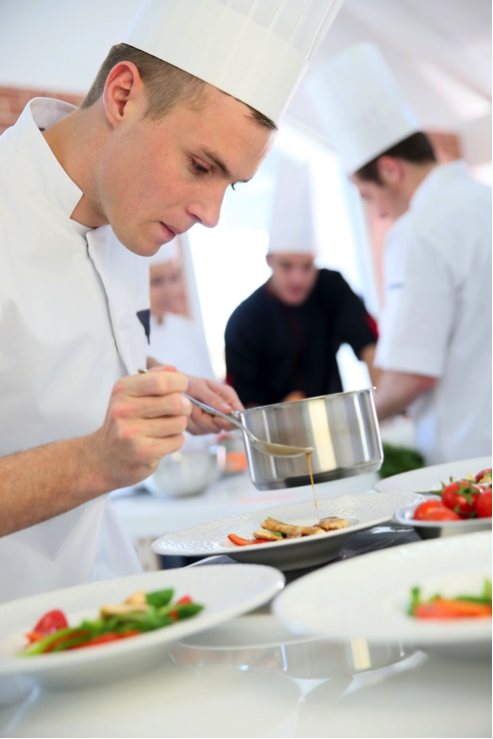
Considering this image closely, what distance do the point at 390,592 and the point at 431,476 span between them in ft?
2.43

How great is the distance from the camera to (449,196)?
2473mm

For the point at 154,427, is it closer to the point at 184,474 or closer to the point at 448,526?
the point at 448,526

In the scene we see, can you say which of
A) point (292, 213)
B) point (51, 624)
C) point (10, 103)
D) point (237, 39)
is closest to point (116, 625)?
point (51, 624)

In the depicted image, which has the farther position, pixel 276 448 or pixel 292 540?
pixel 276 448

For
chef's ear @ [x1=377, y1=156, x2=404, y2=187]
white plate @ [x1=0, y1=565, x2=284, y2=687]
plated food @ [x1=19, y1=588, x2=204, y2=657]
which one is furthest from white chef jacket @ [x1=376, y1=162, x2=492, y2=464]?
plated food @ [x1=19, y1=588, x2=204, y2=657]

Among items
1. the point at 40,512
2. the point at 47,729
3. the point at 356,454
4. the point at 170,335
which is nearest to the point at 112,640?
the point at 47,729

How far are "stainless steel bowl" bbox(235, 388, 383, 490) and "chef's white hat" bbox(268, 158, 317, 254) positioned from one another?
8.11ft

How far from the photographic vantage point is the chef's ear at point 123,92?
1.37 m

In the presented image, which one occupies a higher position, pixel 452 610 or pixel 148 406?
pixel 148 406

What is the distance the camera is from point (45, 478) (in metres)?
1.10

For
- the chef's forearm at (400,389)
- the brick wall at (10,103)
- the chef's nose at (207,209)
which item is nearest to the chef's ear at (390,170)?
the chef's forearm at (400,389)

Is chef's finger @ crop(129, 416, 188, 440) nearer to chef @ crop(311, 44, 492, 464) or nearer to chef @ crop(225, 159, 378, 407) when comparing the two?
chef @ crop(311, 44, 492, 464)

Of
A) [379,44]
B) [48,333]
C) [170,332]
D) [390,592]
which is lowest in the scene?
[390,592]

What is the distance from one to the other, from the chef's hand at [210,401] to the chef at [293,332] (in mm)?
1862
